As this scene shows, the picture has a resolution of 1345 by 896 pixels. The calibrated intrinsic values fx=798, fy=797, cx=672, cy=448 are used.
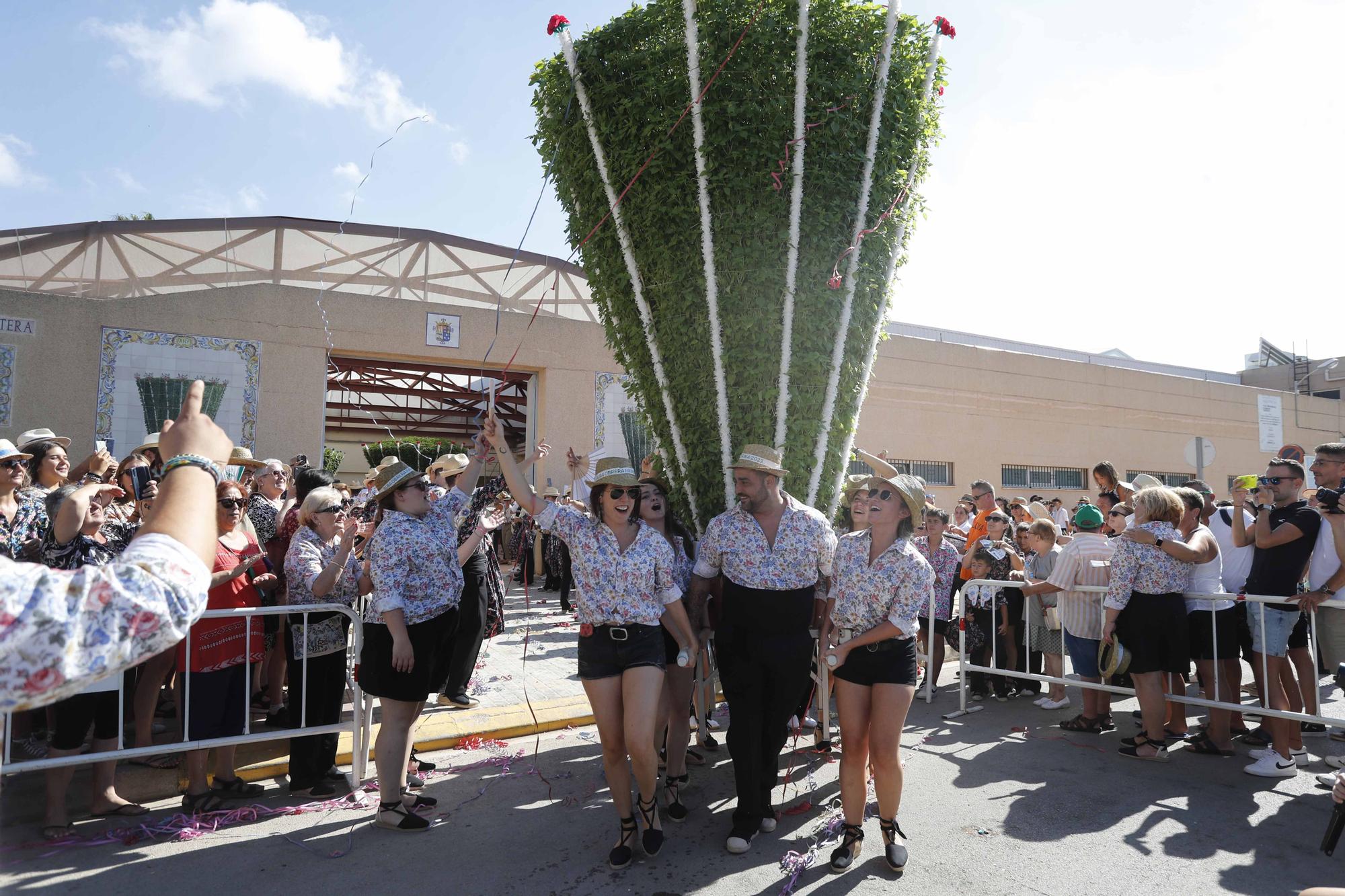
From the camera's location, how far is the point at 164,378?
43.2ft

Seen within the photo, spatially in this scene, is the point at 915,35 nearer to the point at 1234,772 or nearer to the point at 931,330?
the point at 1234,772

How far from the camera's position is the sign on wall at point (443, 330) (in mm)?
15055

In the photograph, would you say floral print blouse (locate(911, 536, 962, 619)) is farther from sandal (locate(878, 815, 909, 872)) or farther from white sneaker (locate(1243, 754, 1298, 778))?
sandal (locate(878, 815, 909, 872))

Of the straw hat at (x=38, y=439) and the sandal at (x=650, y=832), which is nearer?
the sandal at (x=650, y=832)

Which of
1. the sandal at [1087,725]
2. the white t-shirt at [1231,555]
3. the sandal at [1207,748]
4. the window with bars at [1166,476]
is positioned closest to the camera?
the sandal at [1207,748]

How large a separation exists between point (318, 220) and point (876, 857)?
14.8 m

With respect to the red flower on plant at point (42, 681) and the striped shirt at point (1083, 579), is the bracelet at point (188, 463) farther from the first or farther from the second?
Result: the striped shirt at point (1083, 579)

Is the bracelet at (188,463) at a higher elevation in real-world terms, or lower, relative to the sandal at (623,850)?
higher

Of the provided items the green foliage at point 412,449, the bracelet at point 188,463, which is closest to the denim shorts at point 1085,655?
the bracelet at point 188,463

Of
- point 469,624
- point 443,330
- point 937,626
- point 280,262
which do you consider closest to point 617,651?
point 469,624

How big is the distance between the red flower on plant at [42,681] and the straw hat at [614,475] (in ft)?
9.26

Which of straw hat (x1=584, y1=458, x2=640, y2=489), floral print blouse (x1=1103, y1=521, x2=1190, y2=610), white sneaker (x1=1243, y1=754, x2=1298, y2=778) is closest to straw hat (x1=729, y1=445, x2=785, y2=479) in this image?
straw hat (x1=584, y1=458, x2=640, y2=489)

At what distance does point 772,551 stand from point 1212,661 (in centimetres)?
383

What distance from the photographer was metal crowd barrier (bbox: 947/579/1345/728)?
16.3 ft
